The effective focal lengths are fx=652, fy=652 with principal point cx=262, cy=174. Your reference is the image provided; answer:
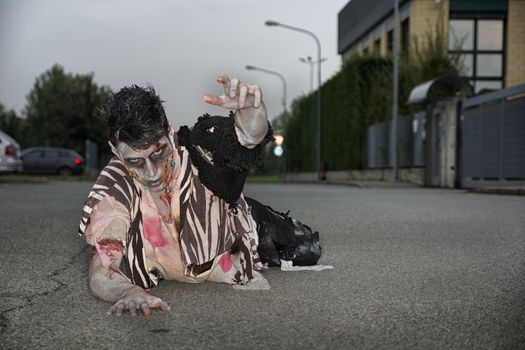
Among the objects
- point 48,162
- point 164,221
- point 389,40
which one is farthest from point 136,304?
point 389,40

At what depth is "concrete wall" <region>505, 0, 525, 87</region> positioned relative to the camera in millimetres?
30781

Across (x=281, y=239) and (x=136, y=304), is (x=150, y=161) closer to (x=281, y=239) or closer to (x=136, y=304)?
(x=136, y=304)

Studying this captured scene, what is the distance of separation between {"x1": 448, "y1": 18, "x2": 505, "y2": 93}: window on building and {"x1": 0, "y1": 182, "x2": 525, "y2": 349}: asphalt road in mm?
26967

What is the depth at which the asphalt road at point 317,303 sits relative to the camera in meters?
2.58

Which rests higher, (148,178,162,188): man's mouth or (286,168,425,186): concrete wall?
(148,178,162,188): man's mouth

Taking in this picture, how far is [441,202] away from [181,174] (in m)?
9.13

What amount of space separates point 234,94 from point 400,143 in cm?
2055

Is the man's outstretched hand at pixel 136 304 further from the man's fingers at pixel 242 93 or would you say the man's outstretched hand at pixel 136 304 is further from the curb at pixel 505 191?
the curb at pixel 505 191

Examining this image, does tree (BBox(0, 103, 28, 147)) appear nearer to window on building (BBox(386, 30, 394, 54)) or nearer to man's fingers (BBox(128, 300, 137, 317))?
window on building (BBox(386, 30, 394, 54))

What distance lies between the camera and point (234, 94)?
8.92 feet

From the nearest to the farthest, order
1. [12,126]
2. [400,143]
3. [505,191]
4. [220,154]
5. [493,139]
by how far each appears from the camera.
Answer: [220,154], [505,191], [493,139], [400,143], [12,126]

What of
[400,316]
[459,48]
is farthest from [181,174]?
[459,48]

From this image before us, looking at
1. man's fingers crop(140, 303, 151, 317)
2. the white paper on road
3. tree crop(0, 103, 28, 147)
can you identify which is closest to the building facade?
the white paper on road

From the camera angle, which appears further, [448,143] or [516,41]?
[516,41]
